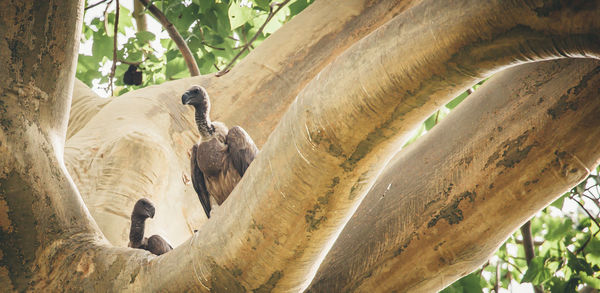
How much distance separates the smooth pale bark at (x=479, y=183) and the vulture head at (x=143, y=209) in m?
0.98

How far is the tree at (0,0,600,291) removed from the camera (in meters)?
1.48

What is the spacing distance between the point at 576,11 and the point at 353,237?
53.5 inches

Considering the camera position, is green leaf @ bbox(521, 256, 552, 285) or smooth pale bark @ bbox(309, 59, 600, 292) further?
green leaf @ bbox(521, 256, 552, 285)

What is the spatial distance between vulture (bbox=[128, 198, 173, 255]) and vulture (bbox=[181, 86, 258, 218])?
0.46 meters

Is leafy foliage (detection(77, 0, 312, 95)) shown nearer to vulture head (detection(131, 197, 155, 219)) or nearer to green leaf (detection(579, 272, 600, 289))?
vulture head (detection(131, 197, 155, 219))

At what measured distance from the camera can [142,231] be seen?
2914 mm

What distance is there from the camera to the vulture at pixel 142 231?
2809 mm

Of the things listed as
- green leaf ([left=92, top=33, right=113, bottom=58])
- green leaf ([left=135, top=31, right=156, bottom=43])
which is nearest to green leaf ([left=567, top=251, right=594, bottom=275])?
green leaf ([left=135, top=31, right=156, bottom=43])

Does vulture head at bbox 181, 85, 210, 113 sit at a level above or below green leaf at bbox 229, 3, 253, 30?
below

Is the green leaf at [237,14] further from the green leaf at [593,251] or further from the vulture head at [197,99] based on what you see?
the green leaf at [593,251]

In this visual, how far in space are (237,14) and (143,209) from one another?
1.62m

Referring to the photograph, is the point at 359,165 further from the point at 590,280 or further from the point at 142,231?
the point at 590,280

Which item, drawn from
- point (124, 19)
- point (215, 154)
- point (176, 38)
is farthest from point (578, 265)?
point (124, 19)

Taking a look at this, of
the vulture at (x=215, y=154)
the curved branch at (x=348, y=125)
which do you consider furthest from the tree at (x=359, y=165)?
the vulture at (x=215, y=154)
